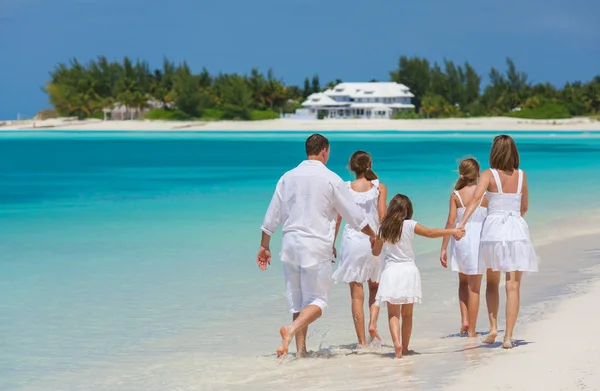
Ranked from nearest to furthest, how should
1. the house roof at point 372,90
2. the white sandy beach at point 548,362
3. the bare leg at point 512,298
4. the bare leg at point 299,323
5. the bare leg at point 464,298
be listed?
the white sandy beach at point 548,362 < the bare leg at point 299,323 < the bare leg at point 512,298 < the bare leg at point 464,298 < the house roof at point 372,90

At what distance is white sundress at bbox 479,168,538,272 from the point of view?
676cm

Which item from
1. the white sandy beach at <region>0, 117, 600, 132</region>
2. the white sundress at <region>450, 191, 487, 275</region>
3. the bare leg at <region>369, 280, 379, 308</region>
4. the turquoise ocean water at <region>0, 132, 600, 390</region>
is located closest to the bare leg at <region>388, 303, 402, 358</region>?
the turquoise ocean water at <region>0, 132, 600, 390</region>

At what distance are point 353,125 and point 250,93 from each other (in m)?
16.3

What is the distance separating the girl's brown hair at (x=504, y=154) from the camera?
6766mm

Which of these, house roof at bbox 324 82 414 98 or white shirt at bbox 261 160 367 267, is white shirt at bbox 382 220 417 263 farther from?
house roof at bbox 324 82 414 98

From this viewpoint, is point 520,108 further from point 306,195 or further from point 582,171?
point 306,195

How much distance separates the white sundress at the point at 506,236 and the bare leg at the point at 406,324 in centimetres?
66

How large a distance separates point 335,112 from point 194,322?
413 ft

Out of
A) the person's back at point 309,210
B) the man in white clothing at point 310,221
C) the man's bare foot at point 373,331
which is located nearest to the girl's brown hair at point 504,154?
the man in white clothing at point 310,221

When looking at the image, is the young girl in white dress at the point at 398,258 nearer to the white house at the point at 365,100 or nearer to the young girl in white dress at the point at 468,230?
the young girl in white dress at the point at 468,230

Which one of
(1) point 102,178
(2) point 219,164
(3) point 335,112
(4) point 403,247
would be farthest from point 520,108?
(4) point 403,247

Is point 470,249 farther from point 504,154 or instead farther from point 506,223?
point 504,154

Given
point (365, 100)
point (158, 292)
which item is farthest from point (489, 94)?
point (158, 292)

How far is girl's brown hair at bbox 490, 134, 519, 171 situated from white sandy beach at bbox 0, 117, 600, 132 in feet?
316
